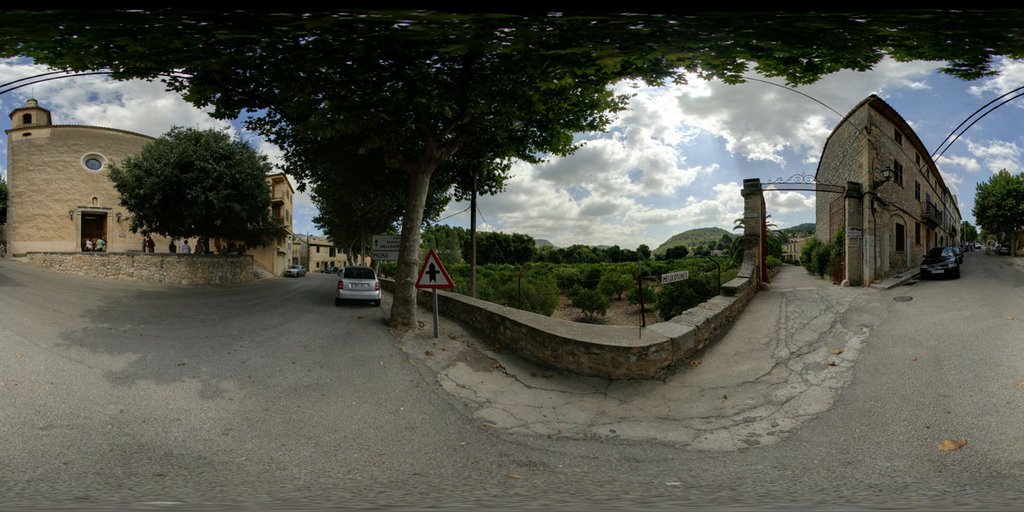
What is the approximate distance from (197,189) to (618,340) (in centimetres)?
447

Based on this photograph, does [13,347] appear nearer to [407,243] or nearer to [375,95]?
[375,95]

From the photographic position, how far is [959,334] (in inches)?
118

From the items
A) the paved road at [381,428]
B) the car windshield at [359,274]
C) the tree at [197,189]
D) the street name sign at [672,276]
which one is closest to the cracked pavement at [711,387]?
the paved road at [381,428]

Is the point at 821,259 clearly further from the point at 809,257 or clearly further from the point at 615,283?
the point at 615,283

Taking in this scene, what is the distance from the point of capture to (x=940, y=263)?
349 centimetres

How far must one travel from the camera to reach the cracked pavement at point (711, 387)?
107 inches

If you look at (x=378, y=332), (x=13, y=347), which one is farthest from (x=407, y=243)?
(x=13, y=347)

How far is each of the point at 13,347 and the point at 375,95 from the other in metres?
3.30

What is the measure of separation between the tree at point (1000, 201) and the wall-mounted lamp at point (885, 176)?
943mm

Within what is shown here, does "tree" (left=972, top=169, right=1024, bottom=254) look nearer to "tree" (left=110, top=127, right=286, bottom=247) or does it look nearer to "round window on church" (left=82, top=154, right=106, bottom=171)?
"tree" (left=110, top=127, right=286, bottom=247)

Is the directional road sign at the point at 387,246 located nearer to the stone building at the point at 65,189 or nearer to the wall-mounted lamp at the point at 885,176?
the stone building at the point at 65,189

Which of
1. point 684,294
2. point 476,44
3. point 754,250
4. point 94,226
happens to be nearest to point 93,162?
point 94,226

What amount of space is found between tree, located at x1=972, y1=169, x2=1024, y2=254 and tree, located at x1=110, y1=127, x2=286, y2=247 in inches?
232

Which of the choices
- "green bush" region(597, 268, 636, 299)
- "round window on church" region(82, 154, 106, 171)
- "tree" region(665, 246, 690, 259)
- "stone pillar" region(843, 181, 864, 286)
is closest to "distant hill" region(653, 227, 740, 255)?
"tree" region(665, 246, 690, 259)
